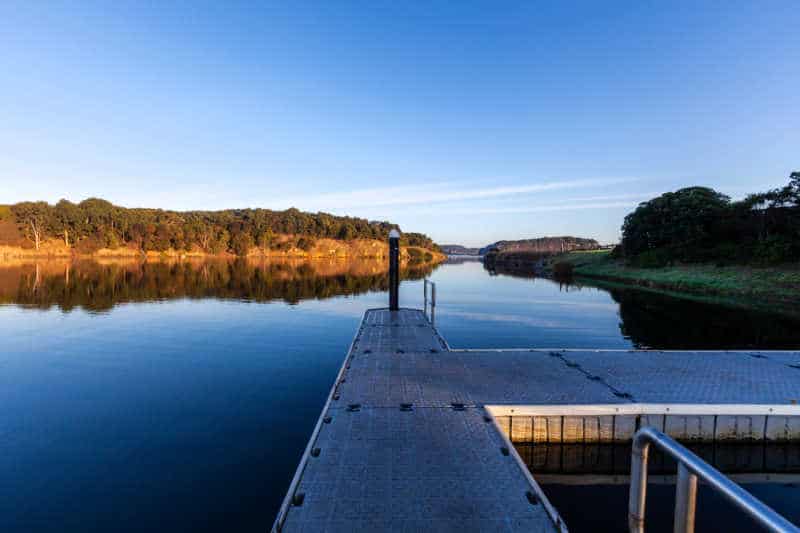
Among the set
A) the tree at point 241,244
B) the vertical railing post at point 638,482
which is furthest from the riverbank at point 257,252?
the vertical railing post at point 638,482

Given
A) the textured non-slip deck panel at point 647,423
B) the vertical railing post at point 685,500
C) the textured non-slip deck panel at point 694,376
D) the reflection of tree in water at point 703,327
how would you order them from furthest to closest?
the reflection of tree in water at point 703,327 < the textured non-slip deck panel at point 694,376 < the textured non-slip deck panel at point 647,423 < the vertical railing post at point 685,500

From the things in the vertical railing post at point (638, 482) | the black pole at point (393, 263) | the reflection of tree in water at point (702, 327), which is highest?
the black pole at point (393, 263)

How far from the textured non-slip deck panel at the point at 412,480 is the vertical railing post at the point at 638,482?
0.86 metres

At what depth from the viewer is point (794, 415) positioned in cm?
775

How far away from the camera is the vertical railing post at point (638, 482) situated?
3453mm

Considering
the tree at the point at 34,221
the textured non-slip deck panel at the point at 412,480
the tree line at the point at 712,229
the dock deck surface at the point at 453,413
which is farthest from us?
the tree at the point at 34,221

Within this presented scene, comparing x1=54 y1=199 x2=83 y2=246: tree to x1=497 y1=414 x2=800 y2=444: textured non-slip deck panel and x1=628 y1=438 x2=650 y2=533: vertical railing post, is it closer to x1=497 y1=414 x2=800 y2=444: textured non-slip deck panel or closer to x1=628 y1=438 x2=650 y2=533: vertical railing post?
x1=497 y1=414 x2=800 y2=444: textured non-slip deck panel

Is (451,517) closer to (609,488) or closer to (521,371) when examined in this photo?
(609,488)

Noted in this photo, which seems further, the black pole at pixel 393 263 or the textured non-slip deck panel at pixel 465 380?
the black pole at pixel 393 263

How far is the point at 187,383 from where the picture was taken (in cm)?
1162

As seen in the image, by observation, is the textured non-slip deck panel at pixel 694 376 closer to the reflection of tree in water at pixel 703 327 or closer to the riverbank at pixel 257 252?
the reflection of tree in water at pixel 703 327

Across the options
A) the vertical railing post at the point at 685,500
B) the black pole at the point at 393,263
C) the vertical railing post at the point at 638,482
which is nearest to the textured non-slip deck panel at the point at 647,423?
the vertical railing post at the point at 638,482

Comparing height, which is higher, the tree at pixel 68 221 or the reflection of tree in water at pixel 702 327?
the tree at pixel 68 221

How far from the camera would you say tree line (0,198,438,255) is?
372 ft
